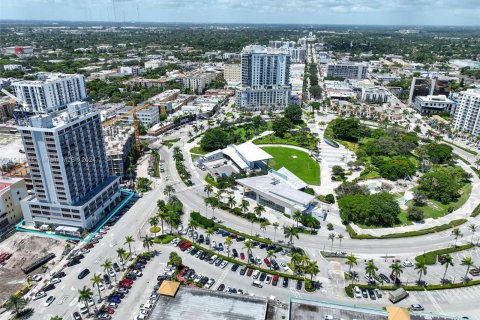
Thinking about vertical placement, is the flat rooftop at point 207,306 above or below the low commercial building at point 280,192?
above

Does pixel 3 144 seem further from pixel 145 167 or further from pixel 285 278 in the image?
pixel 285 278

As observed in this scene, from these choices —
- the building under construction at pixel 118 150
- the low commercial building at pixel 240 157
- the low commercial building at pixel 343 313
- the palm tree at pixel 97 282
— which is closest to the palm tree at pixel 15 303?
the palm tree at pixel 97 282

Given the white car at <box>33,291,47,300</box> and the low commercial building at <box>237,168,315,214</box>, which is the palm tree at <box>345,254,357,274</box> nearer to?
the low commercial building at <box>237,168,315,214</box>

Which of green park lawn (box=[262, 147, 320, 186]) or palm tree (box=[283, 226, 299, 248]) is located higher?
palm tree (box=[283, 226, 299, 248])

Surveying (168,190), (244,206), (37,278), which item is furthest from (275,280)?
(37,278)

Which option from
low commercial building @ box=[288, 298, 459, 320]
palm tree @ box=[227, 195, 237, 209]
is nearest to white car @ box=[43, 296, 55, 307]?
low commercial building @ box=[288, 298, 459, 320]

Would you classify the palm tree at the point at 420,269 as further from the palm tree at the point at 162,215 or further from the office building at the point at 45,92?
the office building at the point at 45,92

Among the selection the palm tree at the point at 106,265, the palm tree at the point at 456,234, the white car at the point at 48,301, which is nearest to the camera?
the white car at the point at 48,301
